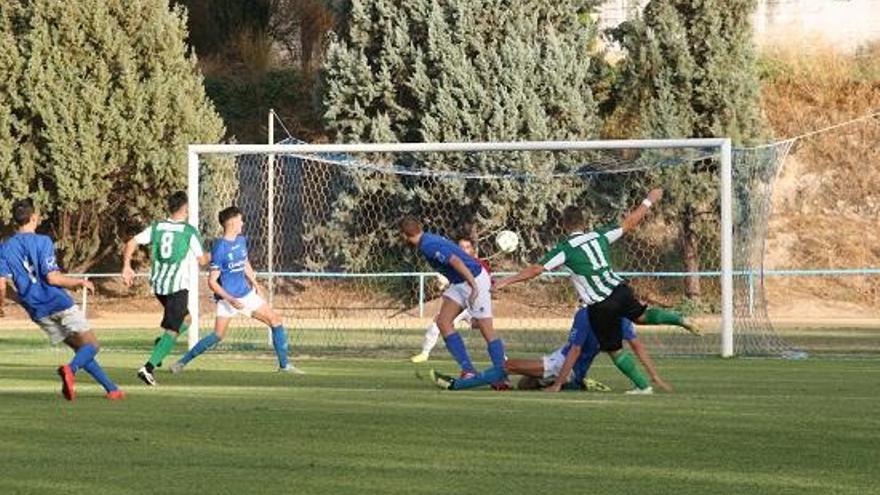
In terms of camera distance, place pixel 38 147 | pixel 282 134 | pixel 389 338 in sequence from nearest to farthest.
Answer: pixel 389 338 < pixel 38 147 < pixel 282 134

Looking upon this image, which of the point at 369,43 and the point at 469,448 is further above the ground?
the point at 369,43

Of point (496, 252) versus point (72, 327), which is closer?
point (72, 327)

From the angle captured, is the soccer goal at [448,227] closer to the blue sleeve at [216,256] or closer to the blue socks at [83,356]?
the blue sleeve at [216,256]

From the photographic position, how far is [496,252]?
126 ft

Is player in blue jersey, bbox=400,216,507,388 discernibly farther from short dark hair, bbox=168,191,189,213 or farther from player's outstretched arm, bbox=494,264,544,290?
short dark hair, bbox=168,191,189,213

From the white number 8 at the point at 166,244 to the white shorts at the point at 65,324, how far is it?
150 inches

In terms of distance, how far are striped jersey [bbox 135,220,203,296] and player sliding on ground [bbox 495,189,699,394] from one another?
4136mm

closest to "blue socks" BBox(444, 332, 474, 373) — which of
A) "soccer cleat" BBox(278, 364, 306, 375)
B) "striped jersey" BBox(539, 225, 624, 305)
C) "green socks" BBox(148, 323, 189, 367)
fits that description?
"striped jersey" BBox(539, 225, 624, 305)

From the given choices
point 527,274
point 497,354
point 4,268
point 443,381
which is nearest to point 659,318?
point 527,274

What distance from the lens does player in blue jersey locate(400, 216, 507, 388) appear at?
19047 millimetres

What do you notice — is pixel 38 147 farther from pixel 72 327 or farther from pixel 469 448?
pixel 469 448

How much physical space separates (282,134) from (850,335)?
19.2 m

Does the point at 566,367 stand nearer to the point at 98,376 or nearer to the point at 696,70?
the point at 98,376

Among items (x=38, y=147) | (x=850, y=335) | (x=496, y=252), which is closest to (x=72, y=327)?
(x=850, y=335)
